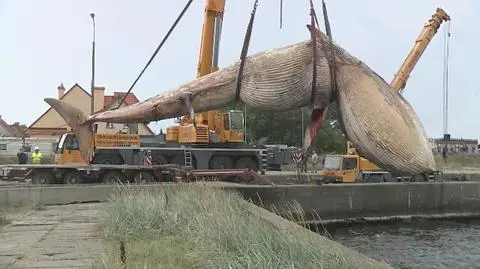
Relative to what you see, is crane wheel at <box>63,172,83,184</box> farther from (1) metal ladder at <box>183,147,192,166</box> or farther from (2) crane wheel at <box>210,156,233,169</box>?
(2) crane wheel at <box>210,156,233,169</box>

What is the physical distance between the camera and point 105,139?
2675cm

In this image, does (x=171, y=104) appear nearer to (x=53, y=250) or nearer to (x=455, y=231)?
(x=53, y=250)

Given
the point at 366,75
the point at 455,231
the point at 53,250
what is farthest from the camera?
the point at 455,231

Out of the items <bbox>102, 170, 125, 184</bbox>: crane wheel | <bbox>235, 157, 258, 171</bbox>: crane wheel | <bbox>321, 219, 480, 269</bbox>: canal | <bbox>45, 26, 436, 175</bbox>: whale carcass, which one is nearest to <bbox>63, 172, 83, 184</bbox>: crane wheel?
<bbox>102, 170, 125, 184</bbox>: crane wheel

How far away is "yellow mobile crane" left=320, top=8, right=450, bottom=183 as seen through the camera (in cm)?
2869

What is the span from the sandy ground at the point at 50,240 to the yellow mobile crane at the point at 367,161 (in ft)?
48.1

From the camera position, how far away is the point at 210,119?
1118 inches

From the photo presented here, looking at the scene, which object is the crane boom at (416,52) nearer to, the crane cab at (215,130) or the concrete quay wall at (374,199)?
the concrete quay wall at (374,199)

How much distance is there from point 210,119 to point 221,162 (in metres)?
2.14

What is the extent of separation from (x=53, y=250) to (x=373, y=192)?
17.5 m

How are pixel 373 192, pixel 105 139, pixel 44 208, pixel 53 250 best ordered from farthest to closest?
pixel 105 139 → pixel 373 192 → pixel 44 208 → pixel 53 250

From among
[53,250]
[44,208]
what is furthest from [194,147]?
[53,250]

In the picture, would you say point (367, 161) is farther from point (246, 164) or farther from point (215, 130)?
point (215, 130)

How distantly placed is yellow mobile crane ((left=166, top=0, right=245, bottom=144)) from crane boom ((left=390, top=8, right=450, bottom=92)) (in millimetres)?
9845
